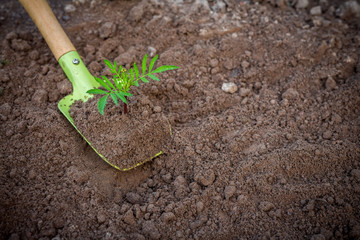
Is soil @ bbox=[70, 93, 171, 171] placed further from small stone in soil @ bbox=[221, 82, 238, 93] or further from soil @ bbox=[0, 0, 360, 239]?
small stone in soil @ bbox=[221, 82, 238, 93]

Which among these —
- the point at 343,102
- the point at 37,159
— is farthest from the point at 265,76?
the point at 37,159

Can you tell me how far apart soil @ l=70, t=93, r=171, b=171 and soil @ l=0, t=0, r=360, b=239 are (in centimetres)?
11

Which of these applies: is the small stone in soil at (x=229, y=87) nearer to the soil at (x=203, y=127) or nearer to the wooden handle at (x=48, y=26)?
the soil at (x=203, y=127)

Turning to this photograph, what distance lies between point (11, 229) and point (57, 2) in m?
1.91

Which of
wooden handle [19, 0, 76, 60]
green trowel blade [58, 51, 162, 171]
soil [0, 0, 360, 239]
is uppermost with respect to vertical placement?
wooden handle [19, 0, 76, 60]

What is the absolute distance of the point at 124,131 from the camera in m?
1.85

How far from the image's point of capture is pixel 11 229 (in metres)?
1.56

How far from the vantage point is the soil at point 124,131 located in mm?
1818

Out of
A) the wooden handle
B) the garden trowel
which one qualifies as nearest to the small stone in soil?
the garden trowel

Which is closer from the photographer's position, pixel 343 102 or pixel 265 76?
pixel 343 102

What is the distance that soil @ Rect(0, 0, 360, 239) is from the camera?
5.33ft

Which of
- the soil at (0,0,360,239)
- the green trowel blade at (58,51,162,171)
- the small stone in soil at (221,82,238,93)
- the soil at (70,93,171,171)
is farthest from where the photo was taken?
the small stone in soil at (221,82,238,93)

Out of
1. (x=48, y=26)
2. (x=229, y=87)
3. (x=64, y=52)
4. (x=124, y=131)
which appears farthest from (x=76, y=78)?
(x=229, y=87)

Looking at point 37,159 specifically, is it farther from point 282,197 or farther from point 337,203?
point 337,203
